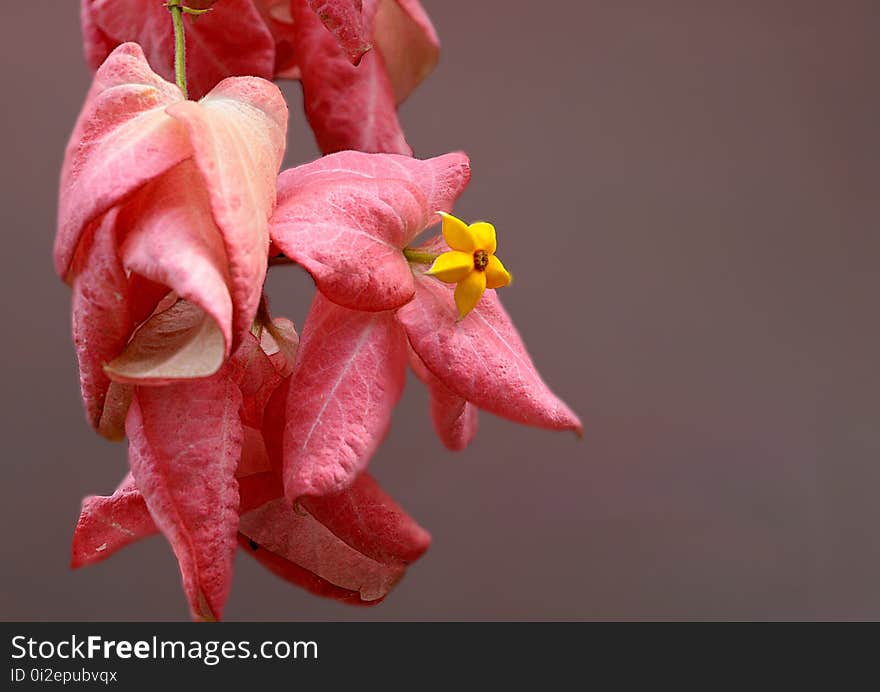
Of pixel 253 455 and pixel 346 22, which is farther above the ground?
pixel 346 22

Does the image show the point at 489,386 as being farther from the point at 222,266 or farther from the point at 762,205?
the point at 762,205

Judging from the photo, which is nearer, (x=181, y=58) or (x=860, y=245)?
(x=181, y=58)

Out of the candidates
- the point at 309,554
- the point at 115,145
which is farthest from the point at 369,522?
the point at 115,145

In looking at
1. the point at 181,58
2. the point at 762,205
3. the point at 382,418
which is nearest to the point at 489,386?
the point at 382,418

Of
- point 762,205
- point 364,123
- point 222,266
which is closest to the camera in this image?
point 222,266

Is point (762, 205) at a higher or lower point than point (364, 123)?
lower

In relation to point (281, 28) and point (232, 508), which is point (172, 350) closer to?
point (232, 508)
